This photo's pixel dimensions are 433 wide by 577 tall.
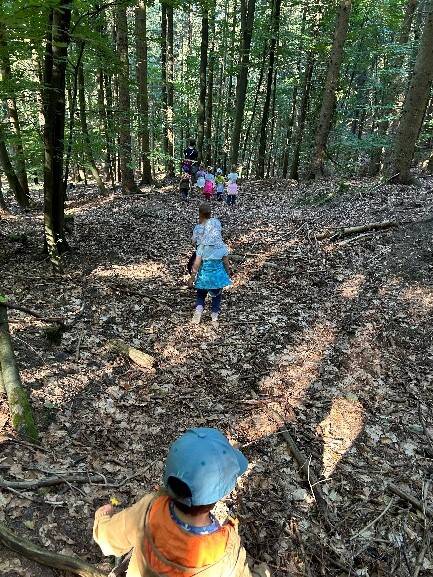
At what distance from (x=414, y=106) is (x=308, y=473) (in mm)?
11866

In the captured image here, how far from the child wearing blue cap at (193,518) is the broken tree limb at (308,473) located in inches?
95.8

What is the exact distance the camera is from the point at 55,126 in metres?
8.27

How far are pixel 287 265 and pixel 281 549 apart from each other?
665 centimetres

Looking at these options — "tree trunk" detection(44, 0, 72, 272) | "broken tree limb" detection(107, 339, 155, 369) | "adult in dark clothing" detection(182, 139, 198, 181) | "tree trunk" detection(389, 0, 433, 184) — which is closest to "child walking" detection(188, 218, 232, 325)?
"broken tree limb" detection(107, 339, 155, 369)

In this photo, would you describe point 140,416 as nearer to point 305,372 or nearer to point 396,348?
point 305,372

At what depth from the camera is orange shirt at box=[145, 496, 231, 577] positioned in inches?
83.3

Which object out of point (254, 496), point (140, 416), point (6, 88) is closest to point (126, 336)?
point (140, 416)

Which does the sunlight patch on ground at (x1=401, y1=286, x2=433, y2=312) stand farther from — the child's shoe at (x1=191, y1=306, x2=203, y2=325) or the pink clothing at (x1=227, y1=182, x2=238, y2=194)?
the pink clothing at (x1=227, y1=182, x2=238, y2=194)

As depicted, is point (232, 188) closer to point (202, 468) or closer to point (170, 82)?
point (170, 82)

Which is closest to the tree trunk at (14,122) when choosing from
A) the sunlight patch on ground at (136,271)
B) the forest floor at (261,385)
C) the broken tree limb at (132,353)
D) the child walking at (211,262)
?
the forest floor at (261,385)

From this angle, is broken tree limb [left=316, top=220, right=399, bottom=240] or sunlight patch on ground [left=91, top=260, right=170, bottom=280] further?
broken tree limb [left=316, top=220, right=399, bottom=240]

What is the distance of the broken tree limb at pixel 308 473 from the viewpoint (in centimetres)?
438

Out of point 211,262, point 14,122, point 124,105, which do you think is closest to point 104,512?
point 211,262

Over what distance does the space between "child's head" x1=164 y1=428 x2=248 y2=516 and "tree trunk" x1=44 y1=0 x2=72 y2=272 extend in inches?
275
